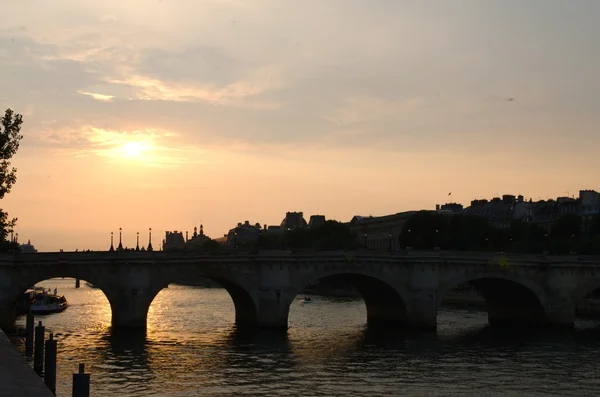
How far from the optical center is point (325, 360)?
5456cm

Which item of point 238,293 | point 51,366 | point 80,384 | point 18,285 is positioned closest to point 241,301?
point 238,293

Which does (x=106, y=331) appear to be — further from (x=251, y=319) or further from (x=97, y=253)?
(x=251, y=319)

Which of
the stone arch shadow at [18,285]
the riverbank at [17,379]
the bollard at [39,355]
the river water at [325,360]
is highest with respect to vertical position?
the stone arch shadow at [18,285]

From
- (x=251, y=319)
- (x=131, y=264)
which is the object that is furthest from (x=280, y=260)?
(x=131, y=264)

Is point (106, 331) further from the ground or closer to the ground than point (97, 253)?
closer to the ground

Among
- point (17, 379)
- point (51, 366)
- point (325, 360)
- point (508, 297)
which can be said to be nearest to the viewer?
point (17, 379)

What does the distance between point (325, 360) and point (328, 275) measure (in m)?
19.6

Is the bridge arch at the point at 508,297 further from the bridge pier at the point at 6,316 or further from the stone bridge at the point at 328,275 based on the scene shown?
the bridge pier at the point at 6,316

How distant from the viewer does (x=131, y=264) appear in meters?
68.1

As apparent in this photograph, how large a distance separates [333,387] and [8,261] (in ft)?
100

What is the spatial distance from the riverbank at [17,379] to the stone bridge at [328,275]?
3519cm

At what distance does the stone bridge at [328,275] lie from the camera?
67.1m

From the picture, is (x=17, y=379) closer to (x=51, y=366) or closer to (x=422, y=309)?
(x=51, y=366)

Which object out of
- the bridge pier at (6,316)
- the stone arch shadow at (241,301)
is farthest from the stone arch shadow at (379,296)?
the bridge pier at (6,316)
